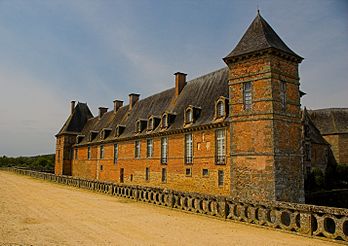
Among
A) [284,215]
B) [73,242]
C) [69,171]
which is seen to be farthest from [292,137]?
[69,171]

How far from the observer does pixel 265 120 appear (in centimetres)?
1479

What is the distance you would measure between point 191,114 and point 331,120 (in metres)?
28.6

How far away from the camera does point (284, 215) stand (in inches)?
447

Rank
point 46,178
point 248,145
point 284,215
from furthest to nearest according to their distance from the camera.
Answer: point 46,178, point 248,145, point 284,215

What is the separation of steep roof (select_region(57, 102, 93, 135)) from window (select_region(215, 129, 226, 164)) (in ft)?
97.5

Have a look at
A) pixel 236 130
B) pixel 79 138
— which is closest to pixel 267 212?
pixel 236 130

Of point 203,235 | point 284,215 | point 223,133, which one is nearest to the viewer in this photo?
point 203,235

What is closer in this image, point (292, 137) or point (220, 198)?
point (220, 198)

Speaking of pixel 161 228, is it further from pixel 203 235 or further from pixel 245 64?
pixel 245 64

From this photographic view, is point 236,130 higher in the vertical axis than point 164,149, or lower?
higher

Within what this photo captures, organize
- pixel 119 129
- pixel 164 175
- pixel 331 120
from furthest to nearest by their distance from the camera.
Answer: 1. pixel 331 120
2. pixel 119 129
3. pixel 164 175

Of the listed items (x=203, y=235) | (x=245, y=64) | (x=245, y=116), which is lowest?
(x=203, y=235)

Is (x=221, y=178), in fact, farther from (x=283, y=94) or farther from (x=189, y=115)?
(x=283, y=94)

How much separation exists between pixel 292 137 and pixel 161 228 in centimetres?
835
